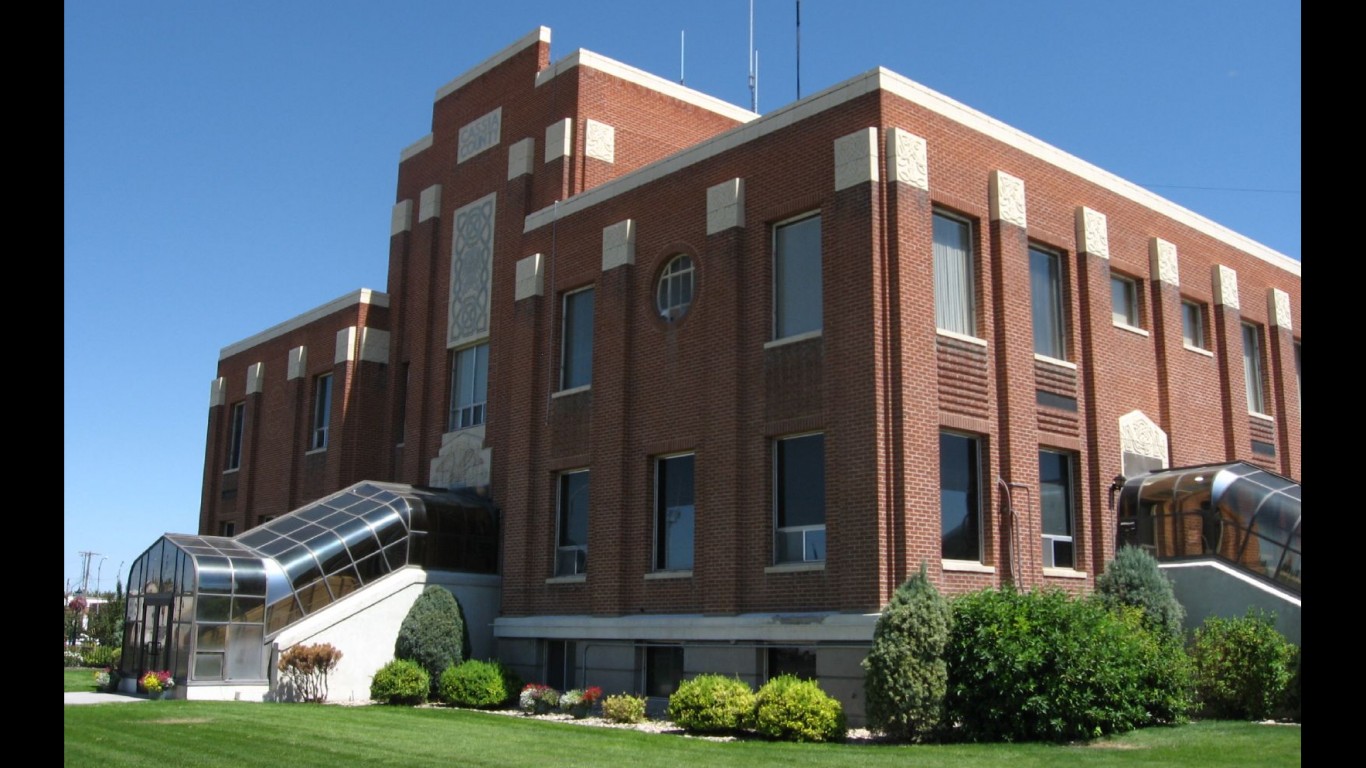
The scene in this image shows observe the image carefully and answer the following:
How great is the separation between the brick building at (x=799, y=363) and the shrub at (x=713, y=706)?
1801 millimetres

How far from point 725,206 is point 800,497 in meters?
6.09

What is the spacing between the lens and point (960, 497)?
69.7 ft

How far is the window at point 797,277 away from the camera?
22.2 metres

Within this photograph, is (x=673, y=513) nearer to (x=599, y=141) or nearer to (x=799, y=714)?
(x=799, y=714)

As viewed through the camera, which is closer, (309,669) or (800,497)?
(800,497)

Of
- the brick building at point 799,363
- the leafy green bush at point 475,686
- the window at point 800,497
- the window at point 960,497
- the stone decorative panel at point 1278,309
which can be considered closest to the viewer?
the brick building at point 799,363

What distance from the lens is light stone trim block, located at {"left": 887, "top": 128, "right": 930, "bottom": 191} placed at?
21.1 metres

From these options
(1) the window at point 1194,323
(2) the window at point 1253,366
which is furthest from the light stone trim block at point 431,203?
(2) the window at point 1253,366

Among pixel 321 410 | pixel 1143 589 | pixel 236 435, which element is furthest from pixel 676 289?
pixel 236 435

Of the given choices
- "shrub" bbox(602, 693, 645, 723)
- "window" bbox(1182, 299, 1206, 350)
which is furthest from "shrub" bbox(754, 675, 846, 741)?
"window" bbox(1182, 299, 1206, 350)

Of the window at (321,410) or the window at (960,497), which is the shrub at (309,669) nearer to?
the window at (321,410)

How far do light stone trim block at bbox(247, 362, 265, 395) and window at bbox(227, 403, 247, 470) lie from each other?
126 centimetres
